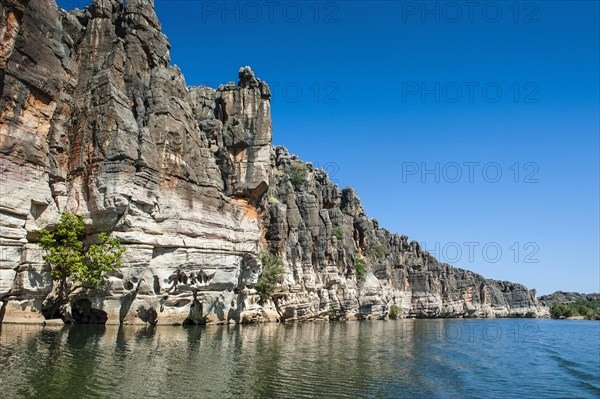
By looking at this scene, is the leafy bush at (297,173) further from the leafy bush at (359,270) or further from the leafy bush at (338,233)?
the leafy bush at (359,270)

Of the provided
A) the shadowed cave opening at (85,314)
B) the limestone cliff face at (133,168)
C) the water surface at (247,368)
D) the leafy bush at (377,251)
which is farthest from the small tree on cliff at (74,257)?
the leafy bush at (377,251)

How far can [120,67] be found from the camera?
144 feet

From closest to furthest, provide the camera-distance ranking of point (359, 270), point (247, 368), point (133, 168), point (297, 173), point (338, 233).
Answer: point (247, 368), point (133, 168), point (297, 173), point (338, 233), point (359, 270)

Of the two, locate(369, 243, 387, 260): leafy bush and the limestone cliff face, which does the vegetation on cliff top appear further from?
the limestone cliff face

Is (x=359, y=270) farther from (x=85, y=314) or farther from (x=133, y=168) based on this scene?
(x=133, y=168)

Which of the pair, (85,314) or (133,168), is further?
(85,314)

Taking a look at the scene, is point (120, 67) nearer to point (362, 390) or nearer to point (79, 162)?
point (79, 162)

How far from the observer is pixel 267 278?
5725 cm

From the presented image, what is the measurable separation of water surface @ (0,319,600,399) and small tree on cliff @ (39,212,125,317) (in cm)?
398

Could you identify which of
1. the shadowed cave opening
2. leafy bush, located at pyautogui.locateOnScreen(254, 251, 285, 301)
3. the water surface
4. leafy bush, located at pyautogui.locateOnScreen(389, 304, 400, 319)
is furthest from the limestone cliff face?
leafy bush, located at pyautogui.locateOnScreen(389, 304, 400, 319)

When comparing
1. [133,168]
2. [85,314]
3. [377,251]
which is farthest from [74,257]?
[377,251]

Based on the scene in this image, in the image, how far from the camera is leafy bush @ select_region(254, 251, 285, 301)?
5697 cm

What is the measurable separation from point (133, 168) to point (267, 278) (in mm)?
23590

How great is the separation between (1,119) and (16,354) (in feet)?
51.1
